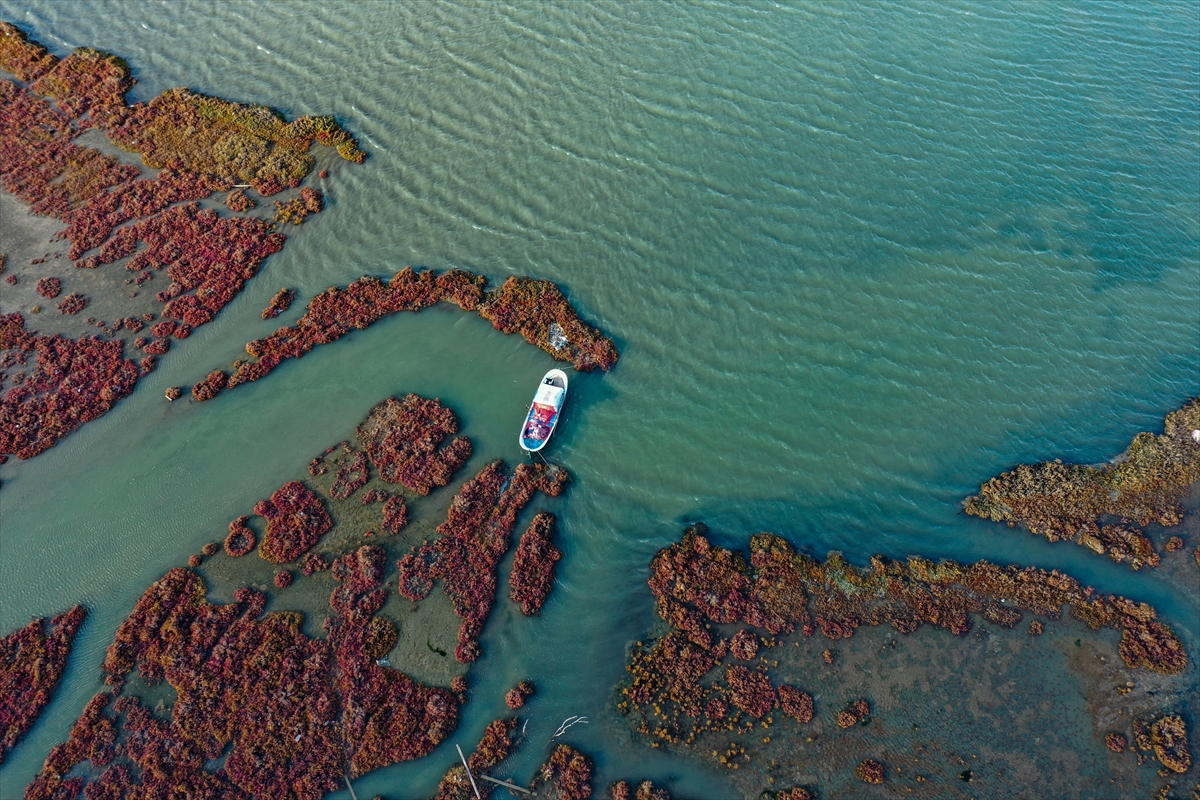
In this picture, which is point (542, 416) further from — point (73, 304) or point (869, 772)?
point (73, 304)

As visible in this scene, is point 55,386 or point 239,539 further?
point 55,386

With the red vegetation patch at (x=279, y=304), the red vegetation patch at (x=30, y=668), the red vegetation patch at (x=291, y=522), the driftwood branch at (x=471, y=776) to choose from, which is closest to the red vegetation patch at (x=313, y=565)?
the red vegetation patch at (x=291, y=522)

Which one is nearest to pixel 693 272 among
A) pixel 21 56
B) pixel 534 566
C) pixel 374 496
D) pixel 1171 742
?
pixel 534 566

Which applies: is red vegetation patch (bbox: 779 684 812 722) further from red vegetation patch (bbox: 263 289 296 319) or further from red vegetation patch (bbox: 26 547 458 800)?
red vegetation patch (bbox: 263 289 296 319)

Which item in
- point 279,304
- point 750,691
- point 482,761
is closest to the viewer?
point 482,761

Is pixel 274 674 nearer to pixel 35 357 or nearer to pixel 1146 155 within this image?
pixel 35 357

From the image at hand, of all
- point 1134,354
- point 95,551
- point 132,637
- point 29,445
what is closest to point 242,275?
point 29,445

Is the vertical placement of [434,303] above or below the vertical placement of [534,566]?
above

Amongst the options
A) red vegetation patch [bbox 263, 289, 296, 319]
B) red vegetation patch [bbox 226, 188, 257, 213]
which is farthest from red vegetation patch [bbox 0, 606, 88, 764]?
red vegetation patch [bbox 226, 188, 257, 213]

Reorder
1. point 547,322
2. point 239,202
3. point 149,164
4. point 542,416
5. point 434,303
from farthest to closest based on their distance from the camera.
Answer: point 149,164 < point 239,202 < point 434,303 < point 547,322 < point 542,416
